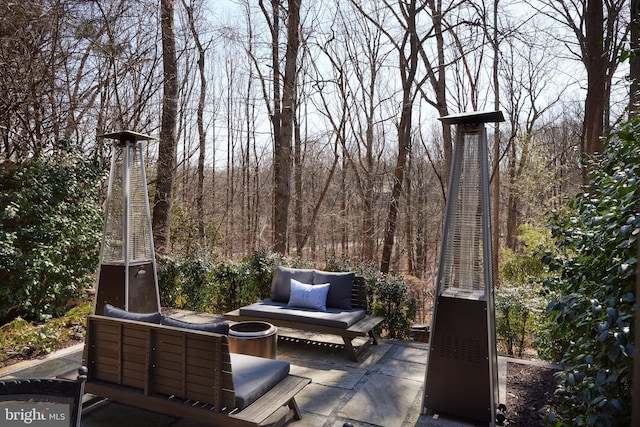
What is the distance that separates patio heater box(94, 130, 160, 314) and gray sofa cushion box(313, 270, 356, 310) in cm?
193

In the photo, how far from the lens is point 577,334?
2.24 m

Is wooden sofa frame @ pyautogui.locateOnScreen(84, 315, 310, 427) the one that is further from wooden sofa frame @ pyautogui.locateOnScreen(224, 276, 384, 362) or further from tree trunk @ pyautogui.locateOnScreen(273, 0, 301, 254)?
tree trunk @ pyautogui.locateOnScreen(273, 0, 301, 254)

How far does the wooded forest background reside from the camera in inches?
244

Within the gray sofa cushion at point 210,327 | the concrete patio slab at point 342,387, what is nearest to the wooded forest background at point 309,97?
the concrete patio slab at point 342,387

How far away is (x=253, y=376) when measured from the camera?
2879 millimetres

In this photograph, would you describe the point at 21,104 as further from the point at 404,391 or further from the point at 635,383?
the point at 635,383

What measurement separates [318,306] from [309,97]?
24.4 feet

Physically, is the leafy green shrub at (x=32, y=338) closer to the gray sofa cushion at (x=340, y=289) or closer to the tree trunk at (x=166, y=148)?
the tree trunk at (x=166, y=148)

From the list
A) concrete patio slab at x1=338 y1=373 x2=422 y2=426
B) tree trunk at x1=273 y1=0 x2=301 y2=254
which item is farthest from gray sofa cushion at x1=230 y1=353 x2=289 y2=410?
tree trunk at x1=273 y1=0 x2=301 y2=254

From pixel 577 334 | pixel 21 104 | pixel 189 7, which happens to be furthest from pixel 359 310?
pixel 189 7

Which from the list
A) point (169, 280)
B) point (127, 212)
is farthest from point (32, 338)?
point (169, 280)

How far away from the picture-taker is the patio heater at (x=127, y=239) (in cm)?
429

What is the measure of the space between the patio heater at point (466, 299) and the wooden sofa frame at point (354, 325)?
1.16 meters

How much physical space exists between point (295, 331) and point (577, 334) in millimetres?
3545
